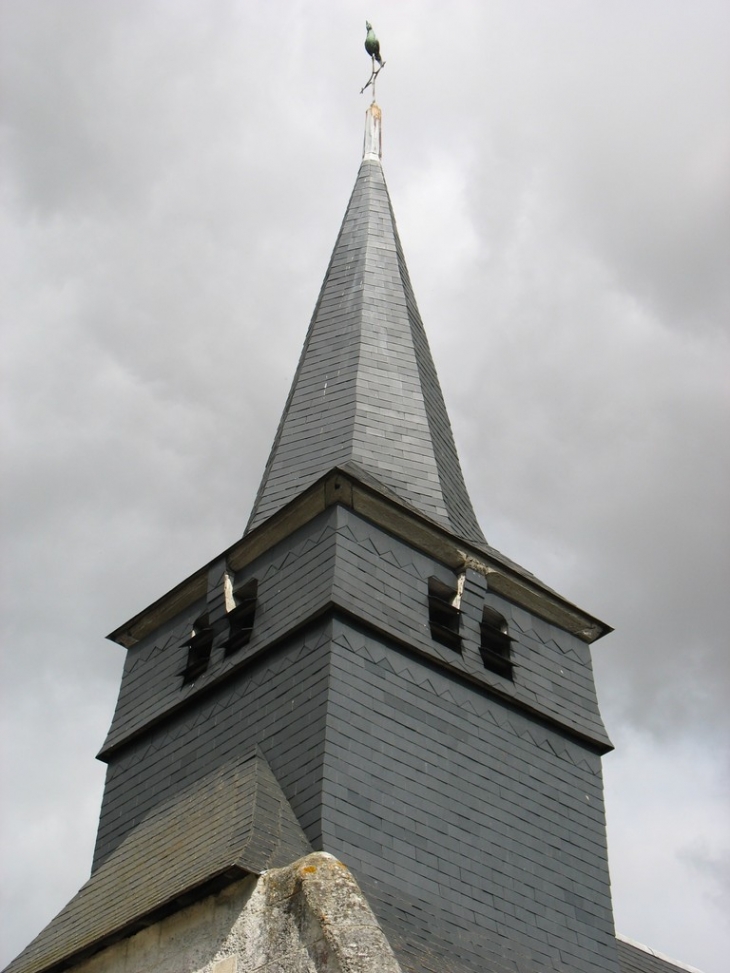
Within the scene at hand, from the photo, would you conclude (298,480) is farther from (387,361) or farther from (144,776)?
(144,776)

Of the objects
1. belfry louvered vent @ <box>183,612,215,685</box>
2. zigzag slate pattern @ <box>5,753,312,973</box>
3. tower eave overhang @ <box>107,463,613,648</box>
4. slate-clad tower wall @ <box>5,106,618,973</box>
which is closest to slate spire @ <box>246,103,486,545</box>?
slate-clad tower wall @ <box>5,106,618,973</box>

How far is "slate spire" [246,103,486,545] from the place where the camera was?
16578mm

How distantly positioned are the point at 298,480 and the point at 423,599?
2.45m

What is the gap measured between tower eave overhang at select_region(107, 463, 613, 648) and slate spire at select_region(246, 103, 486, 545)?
380 millimetres

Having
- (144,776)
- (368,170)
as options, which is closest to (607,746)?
(144,776)

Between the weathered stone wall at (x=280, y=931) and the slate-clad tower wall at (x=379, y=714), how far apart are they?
25 cm

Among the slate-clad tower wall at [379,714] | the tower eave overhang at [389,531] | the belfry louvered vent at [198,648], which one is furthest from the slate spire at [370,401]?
the belfry louvered vent at [198,648]

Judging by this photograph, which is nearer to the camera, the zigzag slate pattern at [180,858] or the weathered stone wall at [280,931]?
the weathered stone wall at [280,931]

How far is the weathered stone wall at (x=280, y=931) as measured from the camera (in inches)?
414

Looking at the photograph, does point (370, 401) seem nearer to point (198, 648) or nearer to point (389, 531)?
point (389, 531)

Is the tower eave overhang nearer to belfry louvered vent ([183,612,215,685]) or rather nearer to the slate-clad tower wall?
the slate-clad tower wall

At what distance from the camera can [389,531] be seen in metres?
15.2

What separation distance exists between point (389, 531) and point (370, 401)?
2618 millimetres

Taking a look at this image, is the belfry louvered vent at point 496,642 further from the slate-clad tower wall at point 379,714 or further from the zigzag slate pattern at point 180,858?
the zigzag slate pattern at point 180,858
